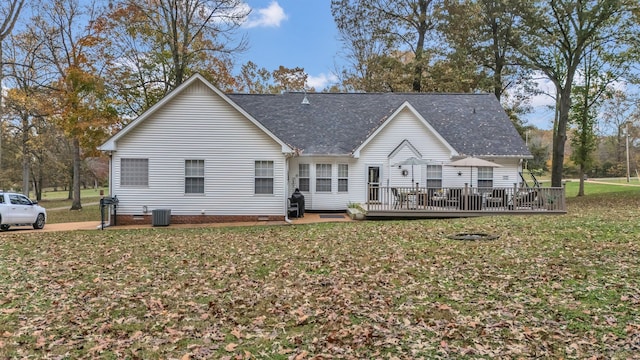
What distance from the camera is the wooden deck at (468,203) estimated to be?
56.0 feet

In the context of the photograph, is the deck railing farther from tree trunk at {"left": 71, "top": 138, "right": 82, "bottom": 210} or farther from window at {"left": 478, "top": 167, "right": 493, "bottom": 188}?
tree trunk at {"left": 71, "top": 138, "right": 82, "bottom": 210}

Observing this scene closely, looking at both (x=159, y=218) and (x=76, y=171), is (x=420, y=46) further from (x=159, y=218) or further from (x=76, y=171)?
(x=76, y=171)

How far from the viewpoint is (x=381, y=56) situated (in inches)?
1289

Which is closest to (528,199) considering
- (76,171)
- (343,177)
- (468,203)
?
(468,203)

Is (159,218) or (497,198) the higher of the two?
→ (497,198)

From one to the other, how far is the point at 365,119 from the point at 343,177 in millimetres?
4252

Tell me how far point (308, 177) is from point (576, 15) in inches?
811

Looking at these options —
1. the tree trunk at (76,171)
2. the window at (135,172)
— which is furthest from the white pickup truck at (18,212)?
the tree trunk at (76,171)

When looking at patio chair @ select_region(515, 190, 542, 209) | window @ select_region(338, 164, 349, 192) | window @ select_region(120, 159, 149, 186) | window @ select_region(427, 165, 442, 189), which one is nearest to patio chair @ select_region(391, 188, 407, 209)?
window @ select_region(427, 165, 442, 189)

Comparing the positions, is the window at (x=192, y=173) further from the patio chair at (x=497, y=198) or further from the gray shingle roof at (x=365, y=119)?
the patio chair at (x=497, y=198)

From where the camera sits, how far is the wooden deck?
1708cm

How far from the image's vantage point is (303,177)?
2070 cm

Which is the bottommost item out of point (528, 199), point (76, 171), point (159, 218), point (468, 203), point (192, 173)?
point (159, 218)

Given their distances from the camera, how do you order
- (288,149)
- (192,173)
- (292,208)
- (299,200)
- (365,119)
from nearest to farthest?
(288,149) → (192,173) → (292,208) → (299,200) → (365,119)
